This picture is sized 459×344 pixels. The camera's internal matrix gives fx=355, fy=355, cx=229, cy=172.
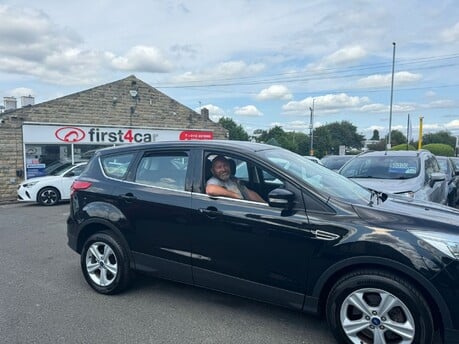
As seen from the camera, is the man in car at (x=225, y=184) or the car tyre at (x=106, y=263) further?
the car tyre at (x=106, y=263)

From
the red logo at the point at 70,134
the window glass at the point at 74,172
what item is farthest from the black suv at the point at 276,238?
the red logo at the point at 70,134

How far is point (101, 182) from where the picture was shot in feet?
13.8

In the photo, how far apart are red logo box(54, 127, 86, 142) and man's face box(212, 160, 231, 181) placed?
45.5 feet

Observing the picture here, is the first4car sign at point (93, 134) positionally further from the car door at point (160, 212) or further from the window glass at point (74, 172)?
the car door at point (160, 212)

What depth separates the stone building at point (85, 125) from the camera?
1425 cm

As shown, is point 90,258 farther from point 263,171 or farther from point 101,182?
point 263,171

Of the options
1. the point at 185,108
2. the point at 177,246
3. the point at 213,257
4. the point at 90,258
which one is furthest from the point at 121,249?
the point at 185,108

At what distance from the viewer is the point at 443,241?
2.61 metres

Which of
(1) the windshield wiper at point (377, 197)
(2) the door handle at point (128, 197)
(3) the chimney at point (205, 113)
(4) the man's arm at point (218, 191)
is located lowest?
(2) the door handle at point (128, 197)

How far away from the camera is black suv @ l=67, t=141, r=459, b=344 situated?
2.64 m

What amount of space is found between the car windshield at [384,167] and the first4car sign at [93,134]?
28.9ft

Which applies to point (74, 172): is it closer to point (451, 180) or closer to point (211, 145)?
point (211, 145)

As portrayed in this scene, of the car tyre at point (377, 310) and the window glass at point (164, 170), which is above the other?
the window glass at point (164, 170)

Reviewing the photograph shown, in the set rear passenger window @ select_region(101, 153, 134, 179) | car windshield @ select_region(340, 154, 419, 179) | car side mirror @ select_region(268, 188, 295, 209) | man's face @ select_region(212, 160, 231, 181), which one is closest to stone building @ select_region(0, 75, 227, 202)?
rear passenger window @ select_region(101, 153, 134, 179)
